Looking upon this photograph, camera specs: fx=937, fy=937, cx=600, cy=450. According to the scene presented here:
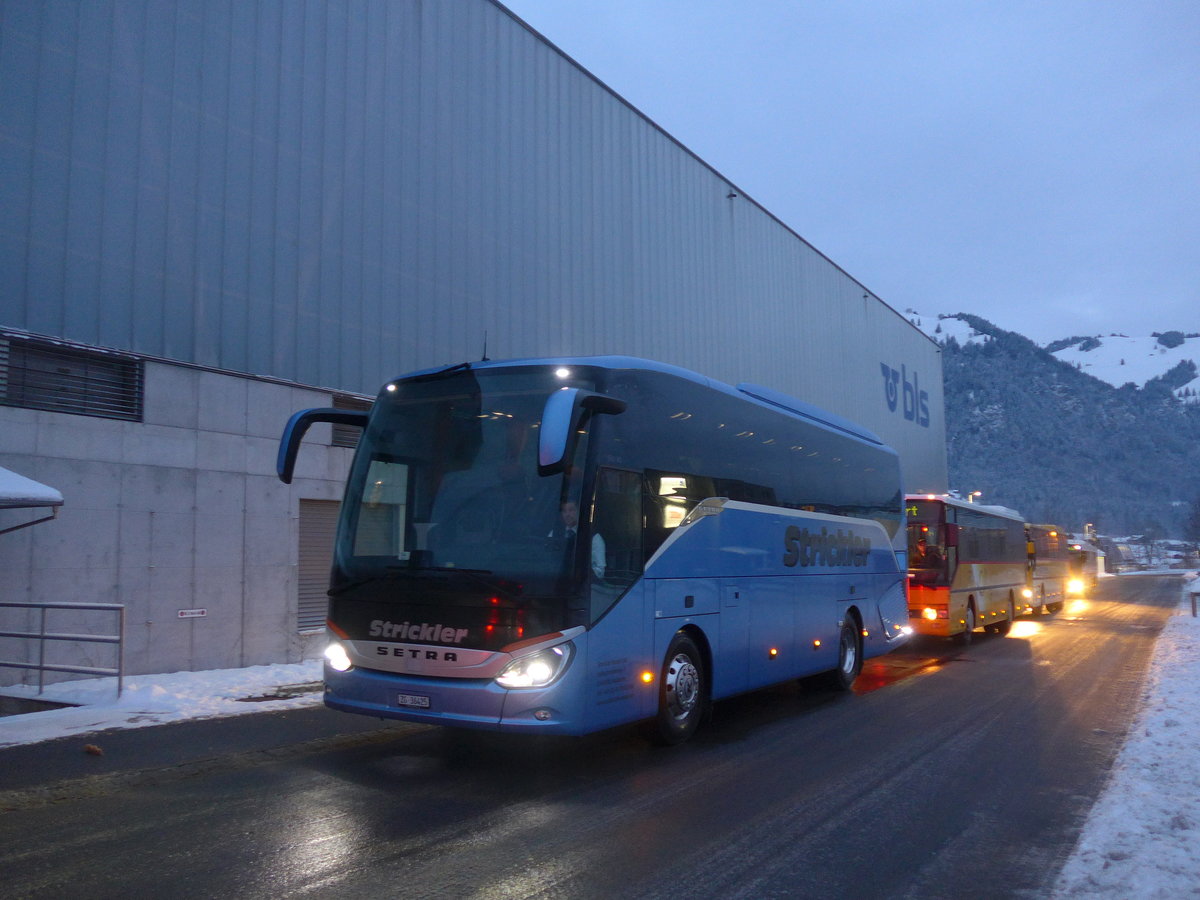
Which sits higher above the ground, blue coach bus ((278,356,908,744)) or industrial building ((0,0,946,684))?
industrial building ((0,0,946,684))

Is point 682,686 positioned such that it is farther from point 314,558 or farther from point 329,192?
point 329,192

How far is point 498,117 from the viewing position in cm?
1888

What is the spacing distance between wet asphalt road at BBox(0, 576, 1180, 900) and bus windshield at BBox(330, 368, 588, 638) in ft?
4.68

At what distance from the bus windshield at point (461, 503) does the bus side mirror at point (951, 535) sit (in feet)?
42.8

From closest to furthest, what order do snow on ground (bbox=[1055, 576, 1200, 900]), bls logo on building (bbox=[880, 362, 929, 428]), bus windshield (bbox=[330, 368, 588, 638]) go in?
1. snow on ground (bbox=[1055, 576, 1200, 900])
2. bus windshield (bbox=[330, 368, 588, 638])
3. bls logo on building (bbox=[880, 362, 929, 428])

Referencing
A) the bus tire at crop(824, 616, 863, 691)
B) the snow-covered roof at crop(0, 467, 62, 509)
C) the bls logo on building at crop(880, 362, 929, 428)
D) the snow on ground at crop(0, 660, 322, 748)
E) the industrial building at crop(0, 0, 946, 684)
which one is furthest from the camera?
the bls logo on building at crop(880, 362, 929, 428)

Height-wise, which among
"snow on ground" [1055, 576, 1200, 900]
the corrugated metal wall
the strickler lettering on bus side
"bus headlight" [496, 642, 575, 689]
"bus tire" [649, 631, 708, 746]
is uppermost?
the corrugated metal wall

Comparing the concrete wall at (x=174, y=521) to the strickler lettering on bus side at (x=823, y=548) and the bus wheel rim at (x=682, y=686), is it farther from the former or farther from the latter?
the strickler lettering on bus side at (x=823, y=548)

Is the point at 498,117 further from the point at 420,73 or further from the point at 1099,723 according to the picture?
the point at 1099,723

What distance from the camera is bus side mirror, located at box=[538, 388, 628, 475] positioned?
6056 millimetres

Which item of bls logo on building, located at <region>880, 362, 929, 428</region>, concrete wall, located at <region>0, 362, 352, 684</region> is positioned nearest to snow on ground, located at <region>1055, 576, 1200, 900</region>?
concrete wall, located at <region>0, 362, 352, 684</region>

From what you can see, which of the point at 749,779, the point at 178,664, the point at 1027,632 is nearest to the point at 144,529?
the point at 178,664

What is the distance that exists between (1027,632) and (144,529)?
2010 centimetres

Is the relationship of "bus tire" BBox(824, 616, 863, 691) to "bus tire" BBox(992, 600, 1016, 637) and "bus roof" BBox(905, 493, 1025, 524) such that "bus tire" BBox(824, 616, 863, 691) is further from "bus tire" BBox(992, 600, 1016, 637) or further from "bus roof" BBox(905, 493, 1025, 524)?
"bus tire" BBox(992, 600, 1016, 637)
